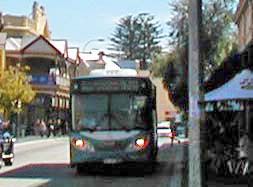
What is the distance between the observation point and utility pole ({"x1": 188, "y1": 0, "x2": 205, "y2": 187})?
11.4 metres

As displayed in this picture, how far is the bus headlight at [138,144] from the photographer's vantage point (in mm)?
22266

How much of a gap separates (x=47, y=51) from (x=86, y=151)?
56214mm

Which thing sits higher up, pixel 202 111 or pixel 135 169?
pixel 202 111

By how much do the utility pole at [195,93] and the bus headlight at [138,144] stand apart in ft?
35.1

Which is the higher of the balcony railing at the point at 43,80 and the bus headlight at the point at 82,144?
the balcony railing at the point at 43,80

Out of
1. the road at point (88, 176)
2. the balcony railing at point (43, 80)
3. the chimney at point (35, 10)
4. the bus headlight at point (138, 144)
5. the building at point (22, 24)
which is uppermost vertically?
the chimney at point (35, 10)

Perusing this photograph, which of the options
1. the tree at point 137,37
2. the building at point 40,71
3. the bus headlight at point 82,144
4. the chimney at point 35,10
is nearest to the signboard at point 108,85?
the bus headlight at point 82,144

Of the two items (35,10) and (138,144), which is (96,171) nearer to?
(138,144)

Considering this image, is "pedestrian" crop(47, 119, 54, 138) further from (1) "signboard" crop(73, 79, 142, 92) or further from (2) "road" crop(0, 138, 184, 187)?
(1) "signboard" crop(73, 79, 142, 92)

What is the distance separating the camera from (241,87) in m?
17.7

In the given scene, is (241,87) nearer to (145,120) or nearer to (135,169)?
(145,120)

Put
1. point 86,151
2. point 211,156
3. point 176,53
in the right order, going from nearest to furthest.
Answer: point 211,156 → point 86,151 → point 176,53

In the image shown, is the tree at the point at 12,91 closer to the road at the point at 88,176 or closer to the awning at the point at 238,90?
the road at the point at 88,176

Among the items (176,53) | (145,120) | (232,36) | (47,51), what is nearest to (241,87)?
(145,120)
